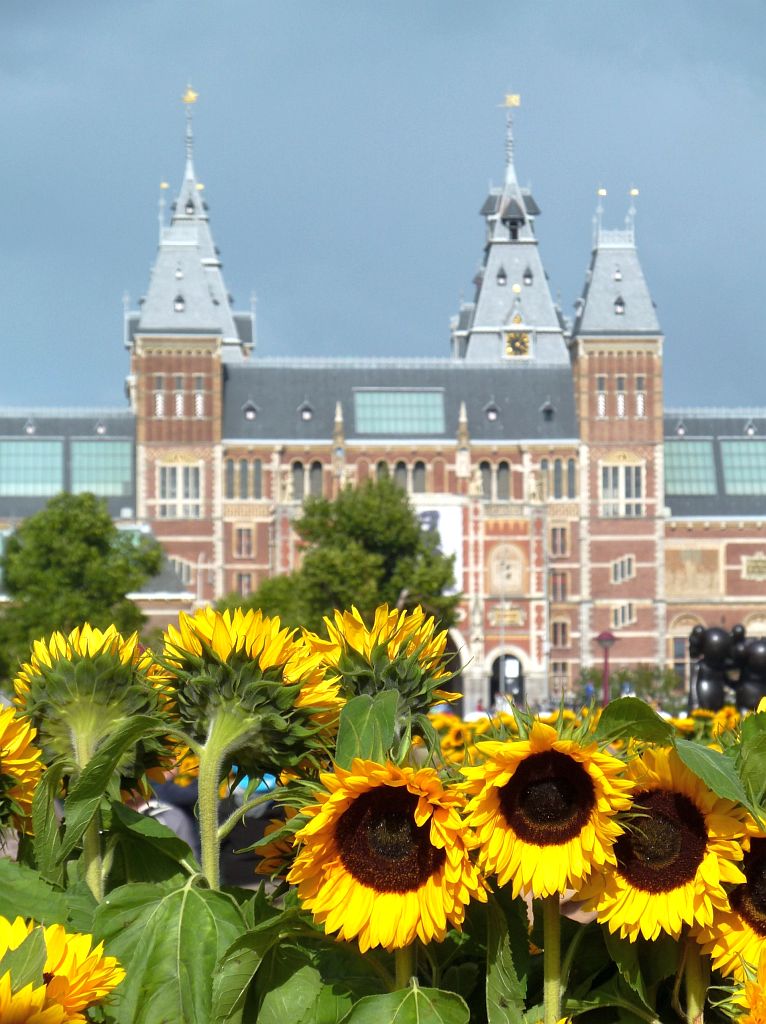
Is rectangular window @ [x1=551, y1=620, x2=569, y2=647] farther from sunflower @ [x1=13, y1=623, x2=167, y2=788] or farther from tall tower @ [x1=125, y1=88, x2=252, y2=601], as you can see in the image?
sunflower @ [x1=13, y1=623, x2=167, y2=788]

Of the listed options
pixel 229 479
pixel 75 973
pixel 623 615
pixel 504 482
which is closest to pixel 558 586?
pixel 623 615

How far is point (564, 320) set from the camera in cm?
8844

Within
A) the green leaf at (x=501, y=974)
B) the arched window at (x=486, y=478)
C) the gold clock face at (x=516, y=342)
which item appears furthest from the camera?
the gold clock face at (x=516, y=342)

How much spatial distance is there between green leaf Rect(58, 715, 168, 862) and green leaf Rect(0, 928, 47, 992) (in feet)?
1.92

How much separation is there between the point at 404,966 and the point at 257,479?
70.2 meters

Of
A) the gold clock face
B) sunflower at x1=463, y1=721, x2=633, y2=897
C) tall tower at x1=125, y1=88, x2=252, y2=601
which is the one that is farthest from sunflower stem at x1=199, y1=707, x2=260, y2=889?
the gold clock face

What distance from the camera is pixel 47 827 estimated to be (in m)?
2.77

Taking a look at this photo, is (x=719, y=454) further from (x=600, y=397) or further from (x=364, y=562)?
(x=364, y=562)

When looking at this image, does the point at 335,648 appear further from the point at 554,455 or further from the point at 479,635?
the point at 554,455

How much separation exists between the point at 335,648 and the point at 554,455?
70.7 meters

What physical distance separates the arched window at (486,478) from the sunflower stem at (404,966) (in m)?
70.4

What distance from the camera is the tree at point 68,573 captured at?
4403 centimetres

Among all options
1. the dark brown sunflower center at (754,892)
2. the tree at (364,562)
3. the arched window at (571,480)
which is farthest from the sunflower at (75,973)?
the arched window at (571,480)

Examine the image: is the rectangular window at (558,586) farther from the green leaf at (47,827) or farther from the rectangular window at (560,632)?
the green leaf at (47,827)
